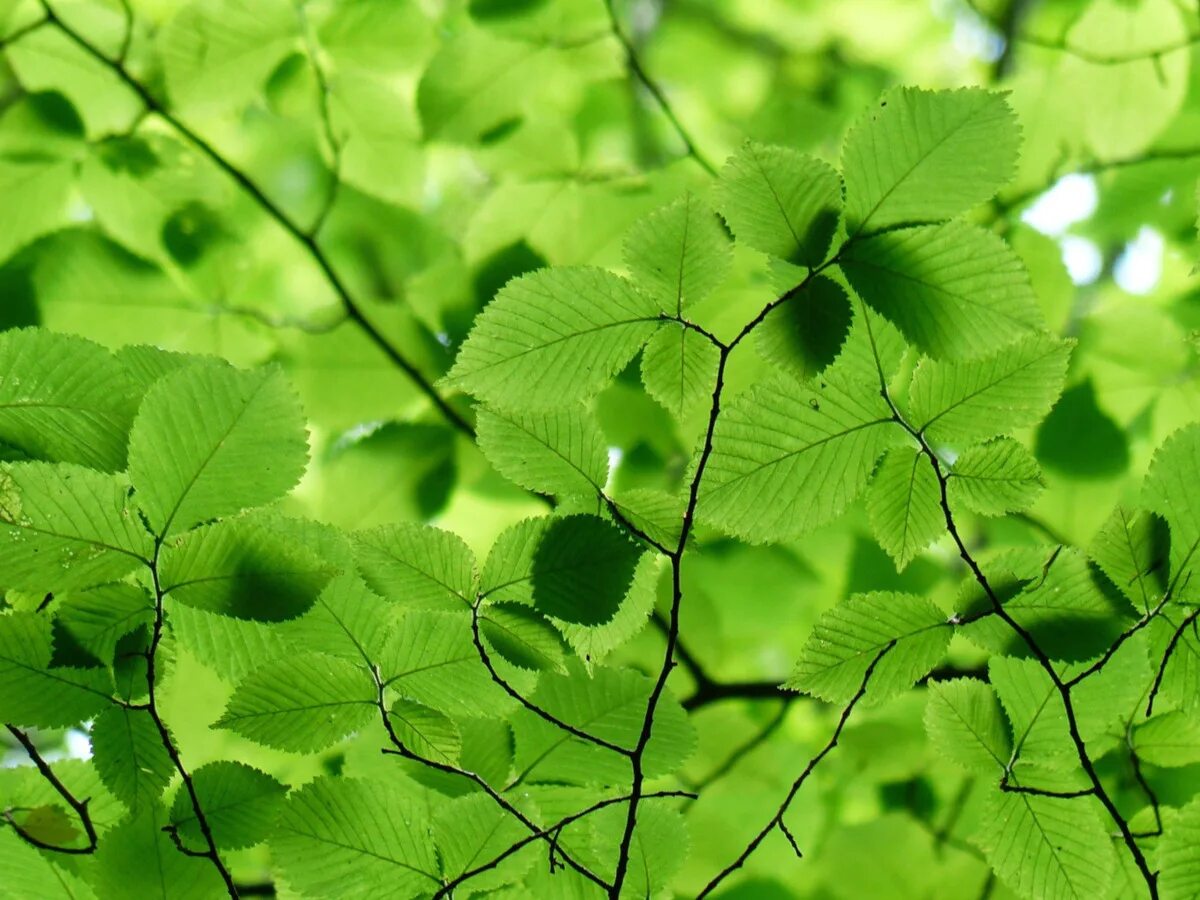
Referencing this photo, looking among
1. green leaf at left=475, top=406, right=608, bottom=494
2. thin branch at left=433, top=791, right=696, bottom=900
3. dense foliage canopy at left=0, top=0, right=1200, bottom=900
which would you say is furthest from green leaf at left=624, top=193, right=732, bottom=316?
thin branch at left=433, top=791, right=696, bottom=900

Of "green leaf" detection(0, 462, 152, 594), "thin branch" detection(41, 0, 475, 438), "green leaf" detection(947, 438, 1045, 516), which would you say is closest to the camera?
"green leaf" detection(0, 462, 152, 594)

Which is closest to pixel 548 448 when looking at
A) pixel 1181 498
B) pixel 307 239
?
pixel 1181 498

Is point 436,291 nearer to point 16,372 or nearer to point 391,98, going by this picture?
point 391,98

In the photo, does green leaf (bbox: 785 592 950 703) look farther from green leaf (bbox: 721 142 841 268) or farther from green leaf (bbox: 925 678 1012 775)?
green leaf (bbox: 721 142 841 268)

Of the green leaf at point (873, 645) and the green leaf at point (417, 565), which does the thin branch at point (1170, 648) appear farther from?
the green leaf at point (417, 565)

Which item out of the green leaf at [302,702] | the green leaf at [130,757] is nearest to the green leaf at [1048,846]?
the green leaf at [302,702]

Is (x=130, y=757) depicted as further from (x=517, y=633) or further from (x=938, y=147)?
(x=938, y=147)

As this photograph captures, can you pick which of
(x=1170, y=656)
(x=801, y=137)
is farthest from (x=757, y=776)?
(x=801, y=137)

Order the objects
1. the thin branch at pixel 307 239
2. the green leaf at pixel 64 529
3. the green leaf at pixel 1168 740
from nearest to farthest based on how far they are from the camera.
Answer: the green leaf at pixel 64 529 → the green leaf at pixel 1168 740 → the thin branch at pixel 307 239
